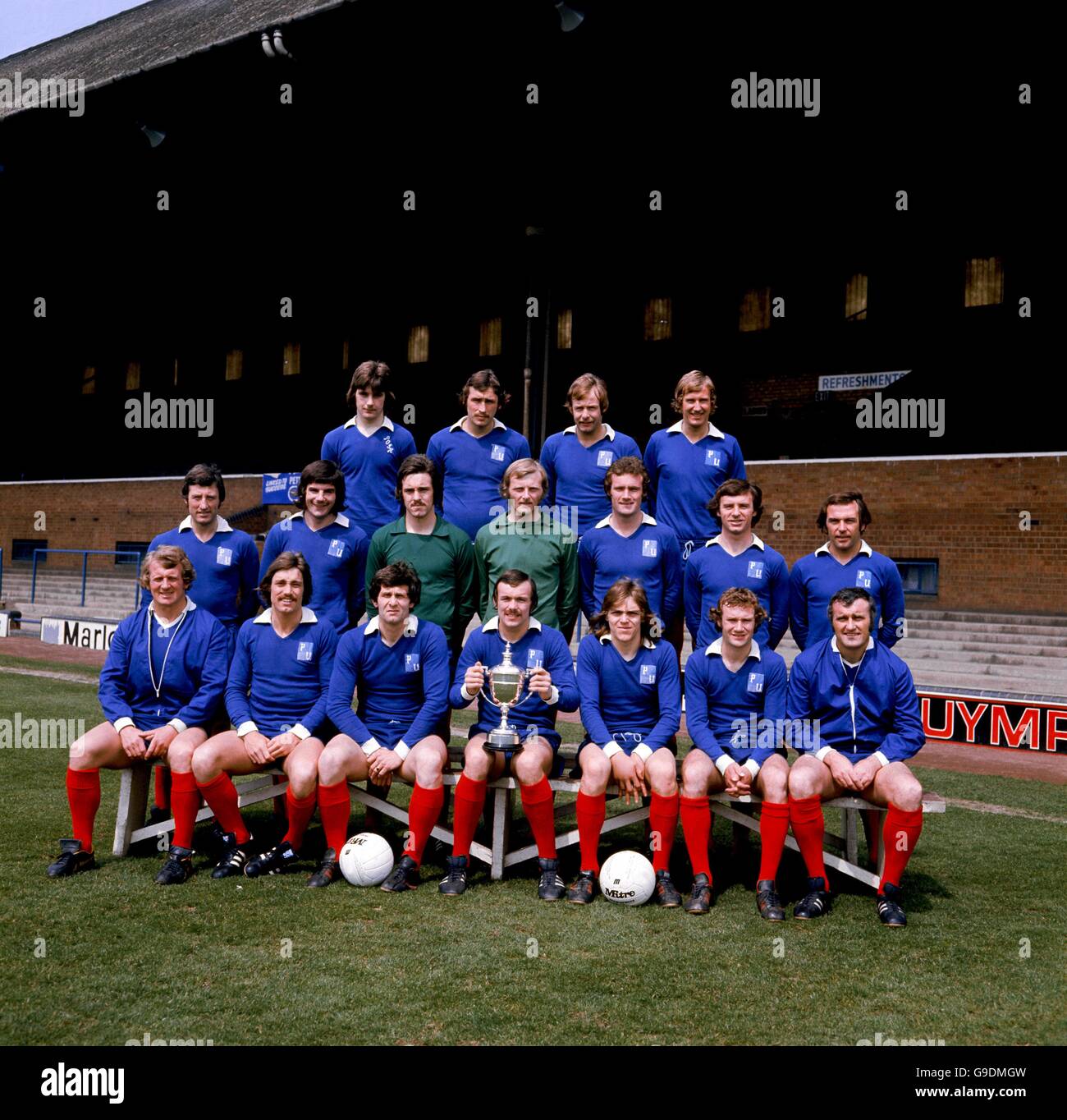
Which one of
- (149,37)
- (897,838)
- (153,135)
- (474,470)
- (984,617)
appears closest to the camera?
(897,838)

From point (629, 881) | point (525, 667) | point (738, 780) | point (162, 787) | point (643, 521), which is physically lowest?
point (629, 881)

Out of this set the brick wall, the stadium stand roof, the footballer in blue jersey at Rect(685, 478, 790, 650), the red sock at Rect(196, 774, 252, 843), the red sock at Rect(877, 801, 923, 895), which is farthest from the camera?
the brick wall

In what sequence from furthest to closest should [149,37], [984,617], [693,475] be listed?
[149,37] < [984,617] < [693,475]

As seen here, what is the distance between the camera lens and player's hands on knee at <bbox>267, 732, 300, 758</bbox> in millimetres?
5051

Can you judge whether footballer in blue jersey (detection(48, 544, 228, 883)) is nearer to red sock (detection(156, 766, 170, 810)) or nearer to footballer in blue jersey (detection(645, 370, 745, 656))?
red sock (detection(156, 766, 170, 810))

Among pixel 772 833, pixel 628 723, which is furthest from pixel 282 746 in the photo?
pixel 772 833

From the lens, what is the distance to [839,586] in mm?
5480

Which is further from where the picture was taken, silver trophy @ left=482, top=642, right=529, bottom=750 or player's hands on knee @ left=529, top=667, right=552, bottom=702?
player's hands on knee @ left=529, top=667, right=552, bottom=702

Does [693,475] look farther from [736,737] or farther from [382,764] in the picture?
[382,764]

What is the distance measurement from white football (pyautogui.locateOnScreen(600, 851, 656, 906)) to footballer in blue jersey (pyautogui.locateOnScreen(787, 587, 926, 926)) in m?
0.68

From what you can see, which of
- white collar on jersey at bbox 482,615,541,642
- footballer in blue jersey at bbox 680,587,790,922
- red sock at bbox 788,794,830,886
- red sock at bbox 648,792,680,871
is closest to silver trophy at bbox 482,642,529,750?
white collar on jersey at bbox 482,615,541,642

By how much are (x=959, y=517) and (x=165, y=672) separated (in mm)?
12905

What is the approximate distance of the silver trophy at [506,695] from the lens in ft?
15.6
